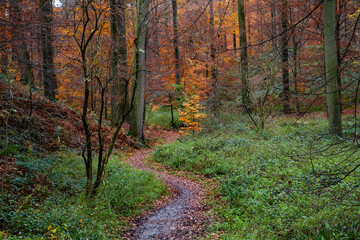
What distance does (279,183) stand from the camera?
5898 mm

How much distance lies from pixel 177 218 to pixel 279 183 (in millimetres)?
2592

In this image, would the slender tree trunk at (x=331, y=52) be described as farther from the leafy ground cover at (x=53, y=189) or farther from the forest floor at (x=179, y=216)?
the leafy ground cover at (x=53, y=189)

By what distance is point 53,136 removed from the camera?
27.7ft

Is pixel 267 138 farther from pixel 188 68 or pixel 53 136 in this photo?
pixel 188 68

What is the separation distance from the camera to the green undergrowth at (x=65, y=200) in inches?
148

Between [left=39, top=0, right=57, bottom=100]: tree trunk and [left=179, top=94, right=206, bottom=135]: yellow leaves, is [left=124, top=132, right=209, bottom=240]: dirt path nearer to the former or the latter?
[left=39, top=0, right=57, bottom=100]: tree trunk

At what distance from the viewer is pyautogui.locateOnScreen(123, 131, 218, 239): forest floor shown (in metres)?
4.93

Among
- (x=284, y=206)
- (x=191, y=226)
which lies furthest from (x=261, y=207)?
(x=191, y=226)

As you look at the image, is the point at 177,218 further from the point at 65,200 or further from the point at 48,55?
the point at 48,55

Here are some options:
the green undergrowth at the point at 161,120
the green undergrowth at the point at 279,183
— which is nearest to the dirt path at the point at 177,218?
the green undergrowth at the point at 279,183

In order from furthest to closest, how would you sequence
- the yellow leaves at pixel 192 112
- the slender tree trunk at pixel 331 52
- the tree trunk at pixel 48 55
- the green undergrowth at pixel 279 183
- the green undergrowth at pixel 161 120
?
the green undergrowth at pixel 161 120 → the yellow leaves at pixel 192 112 → the slender tree trunk at pixel 331 52 → the tree trunk at pixel 48 55 → the green undergrowth at pixel 279 183

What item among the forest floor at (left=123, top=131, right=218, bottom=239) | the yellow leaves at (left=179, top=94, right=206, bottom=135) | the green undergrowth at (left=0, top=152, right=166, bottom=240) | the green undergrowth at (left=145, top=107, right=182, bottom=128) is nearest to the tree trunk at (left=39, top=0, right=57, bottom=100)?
the green undergrowth at (left=0, top=152, right=166, bottom=240)

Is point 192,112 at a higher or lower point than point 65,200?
higher

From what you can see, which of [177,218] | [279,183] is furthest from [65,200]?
[279,183]
